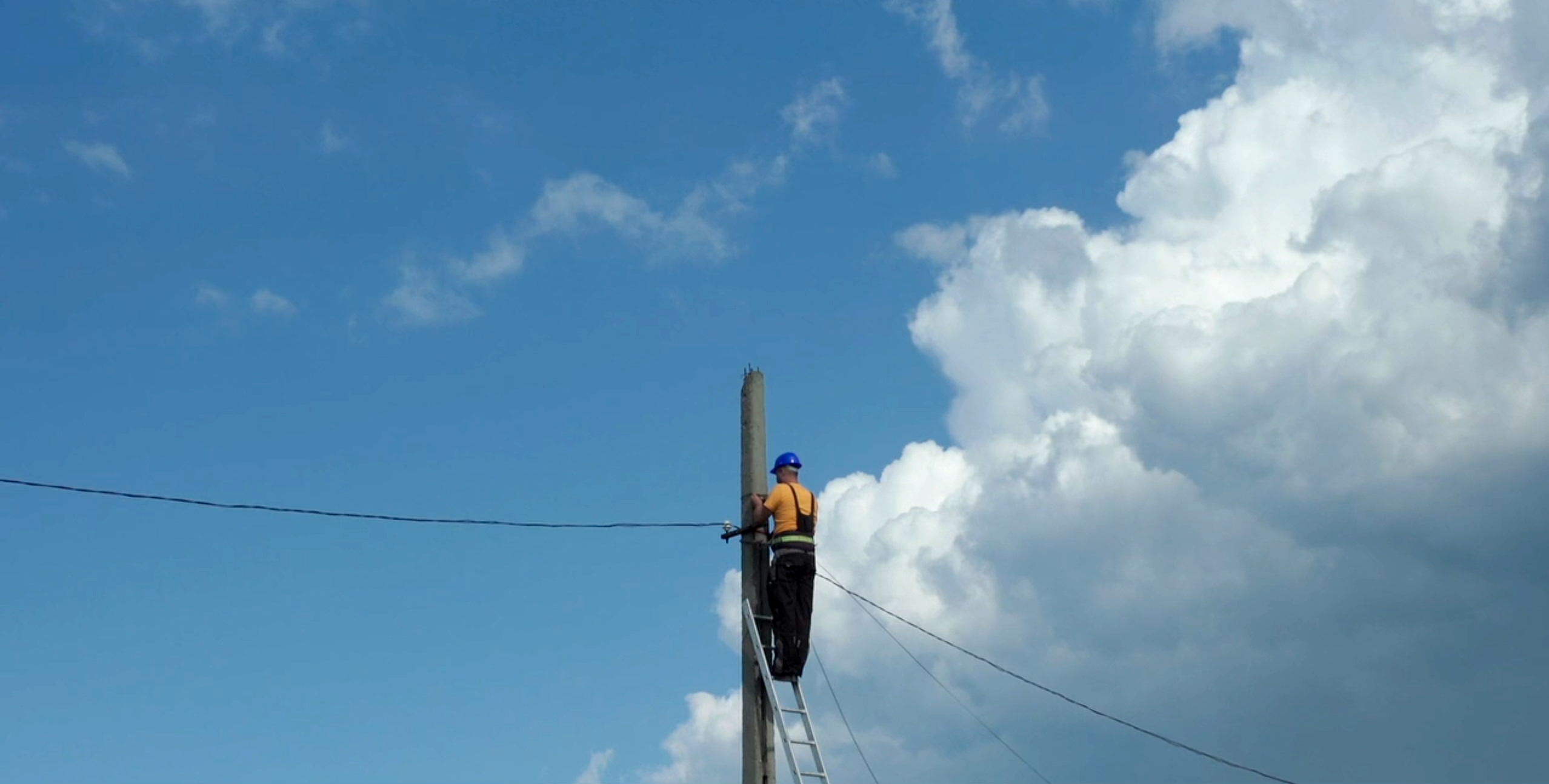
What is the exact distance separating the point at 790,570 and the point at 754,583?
0.41m

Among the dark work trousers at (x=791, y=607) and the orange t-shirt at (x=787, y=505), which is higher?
the orange t-shirt at (x=787, y=505)

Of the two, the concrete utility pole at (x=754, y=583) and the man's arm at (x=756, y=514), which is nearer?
the concrete utility pole at (x=754, y=583)

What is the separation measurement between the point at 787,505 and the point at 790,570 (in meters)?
0.61

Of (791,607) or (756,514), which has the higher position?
(756,514)

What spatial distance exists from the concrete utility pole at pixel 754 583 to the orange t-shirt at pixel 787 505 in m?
0.19

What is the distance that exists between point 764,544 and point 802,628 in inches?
34.9

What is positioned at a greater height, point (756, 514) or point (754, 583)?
point (756, 514)

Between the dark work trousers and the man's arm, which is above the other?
the man's arm

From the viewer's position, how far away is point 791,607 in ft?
50.6

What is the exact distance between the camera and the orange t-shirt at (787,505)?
15.6m

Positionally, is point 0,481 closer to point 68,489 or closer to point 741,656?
point 68,489

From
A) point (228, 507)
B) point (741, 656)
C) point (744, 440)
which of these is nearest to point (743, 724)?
point (741, 656)

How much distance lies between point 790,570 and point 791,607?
352 mm

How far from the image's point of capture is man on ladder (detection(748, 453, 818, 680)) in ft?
50.4
